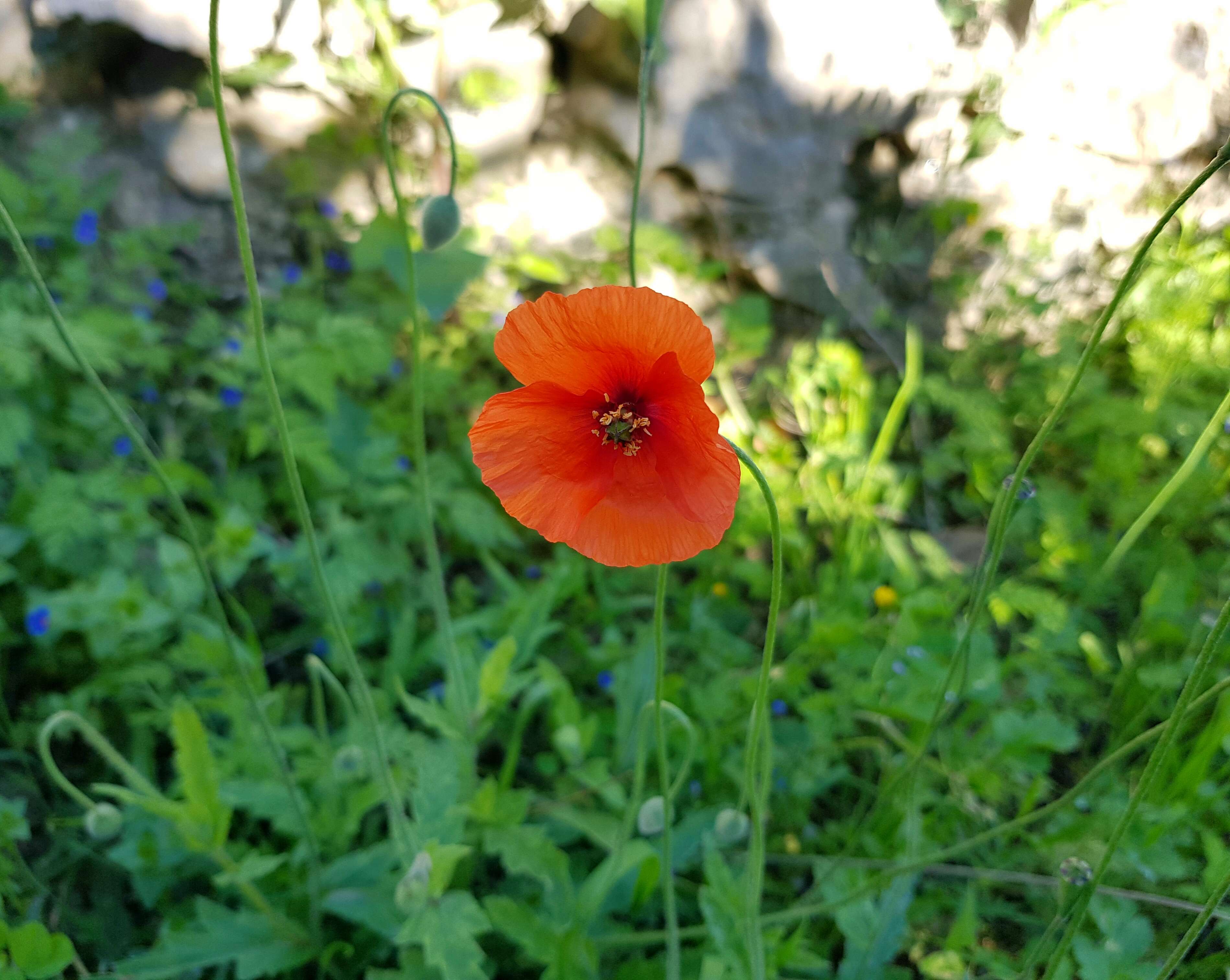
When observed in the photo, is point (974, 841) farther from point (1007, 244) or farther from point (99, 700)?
point (1007, 244)

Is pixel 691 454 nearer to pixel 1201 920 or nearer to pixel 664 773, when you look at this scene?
pixel 664 773

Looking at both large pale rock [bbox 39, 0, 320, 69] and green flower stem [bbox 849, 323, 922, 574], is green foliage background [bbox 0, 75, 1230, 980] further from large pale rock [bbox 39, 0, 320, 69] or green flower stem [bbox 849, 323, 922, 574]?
large pale rock [bbox 39, 0, 320, 69]

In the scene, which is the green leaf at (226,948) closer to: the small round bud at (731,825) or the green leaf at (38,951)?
the green leaf at (38,951)

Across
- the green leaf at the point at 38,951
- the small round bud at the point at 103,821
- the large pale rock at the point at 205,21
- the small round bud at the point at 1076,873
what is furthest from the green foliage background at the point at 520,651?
the large pale rock at the point at 205,21

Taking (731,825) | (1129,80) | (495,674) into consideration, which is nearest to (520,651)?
(495,674)

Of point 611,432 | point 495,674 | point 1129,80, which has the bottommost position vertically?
point 495,674

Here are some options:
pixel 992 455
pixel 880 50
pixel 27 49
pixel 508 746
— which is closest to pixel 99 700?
pixel 508 746

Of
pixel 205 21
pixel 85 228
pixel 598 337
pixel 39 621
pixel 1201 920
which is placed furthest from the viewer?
pixel 205 21
